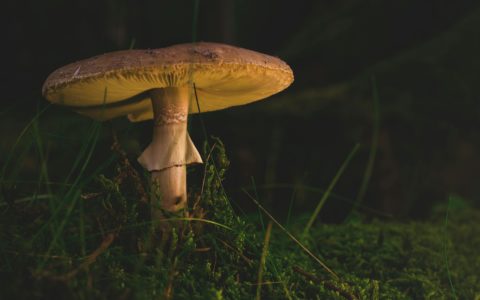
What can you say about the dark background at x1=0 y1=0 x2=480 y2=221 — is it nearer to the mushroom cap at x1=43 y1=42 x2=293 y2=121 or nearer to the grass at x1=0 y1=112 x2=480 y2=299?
the grass at x1=0 y1=112 x2=480 y2=299

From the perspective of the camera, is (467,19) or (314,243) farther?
(467,19)

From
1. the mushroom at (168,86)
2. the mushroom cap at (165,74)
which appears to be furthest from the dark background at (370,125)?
the mushroom cap at (165,74)

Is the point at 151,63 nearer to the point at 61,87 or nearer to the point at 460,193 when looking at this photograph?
Result: the point at 61,87

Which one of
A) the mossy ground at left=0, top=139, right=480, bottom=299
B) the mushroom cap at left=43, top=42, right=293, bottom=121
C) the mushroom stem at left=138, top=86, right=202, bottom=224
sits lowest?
the mossy ground at left=0, top=139, right=480, bottom=299

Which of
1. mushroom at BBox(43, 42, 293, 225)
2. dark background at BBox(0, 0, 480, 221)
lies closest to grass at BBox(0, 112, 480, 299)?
mushroom at BBox(43, 42, 293, 225)

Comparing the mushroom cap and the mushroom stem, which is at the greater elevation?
the mushroom cap

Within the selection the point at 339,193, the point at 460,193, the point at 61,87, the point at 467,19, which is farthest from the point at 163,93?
the point at 467,19

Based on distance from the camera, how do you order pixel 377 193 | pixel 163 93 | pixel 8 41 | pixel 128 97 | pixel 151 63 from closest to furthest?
pixel 151 63 < pixel 163 93 < pixel 128 97 < pixel 377 193 < pixel 8 41
